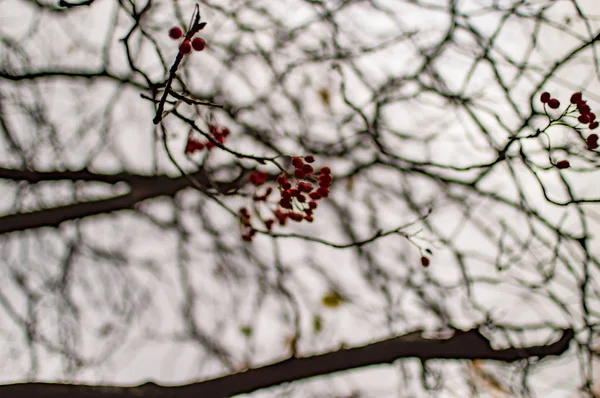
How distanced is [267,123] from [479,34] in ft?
→ 6.80

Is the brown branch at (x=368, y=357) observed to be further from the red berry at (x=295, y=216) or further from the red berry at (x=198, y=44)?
the red berry at (x=198, y=44)

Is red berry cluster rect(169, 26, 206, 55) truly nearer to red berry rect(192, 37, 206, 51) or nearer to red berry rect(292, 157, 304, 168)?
red berry rect(192, 37, 206, 51)

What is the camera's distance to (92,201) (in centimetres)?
398

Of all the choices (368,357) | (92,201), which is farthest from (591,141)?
(92,201)

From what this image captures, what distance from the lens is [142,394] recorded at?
96.4 inches

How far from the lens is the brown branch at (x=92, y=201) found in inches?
136

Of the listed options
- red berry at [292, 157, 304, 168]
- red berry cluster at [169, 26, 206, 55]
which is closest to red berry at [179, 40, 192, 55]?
red berry cluster at [169, 26, 206, 55]

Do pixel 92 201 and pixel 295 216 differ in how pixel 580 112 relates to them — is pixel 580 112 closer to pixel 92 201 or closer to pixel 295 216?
pixel 295 216

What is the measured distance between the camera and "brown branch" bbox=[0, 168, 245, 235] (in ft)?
11.3

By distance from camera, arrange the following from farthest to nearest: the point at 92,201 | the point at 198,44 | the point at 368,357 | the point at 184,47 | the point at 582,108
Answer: the point at 92,201, the point at 368,357, the point at 582,108, the point at 198,44, the point at 184,47

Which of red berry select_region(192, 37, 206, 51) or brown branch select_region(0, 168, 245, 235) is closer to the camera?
red berry select_region(192, 37, 206, 51)

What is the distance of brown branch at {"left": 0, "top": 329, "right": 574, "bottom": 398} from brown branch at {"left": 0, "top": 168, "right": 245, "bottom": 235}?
45.7 inches

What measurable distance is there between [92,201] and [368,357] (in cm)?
264

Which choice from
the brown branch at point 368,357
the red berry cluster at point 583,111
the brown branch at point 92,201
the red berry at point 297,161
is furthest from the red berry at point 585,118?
the brown branch at point 92,201
